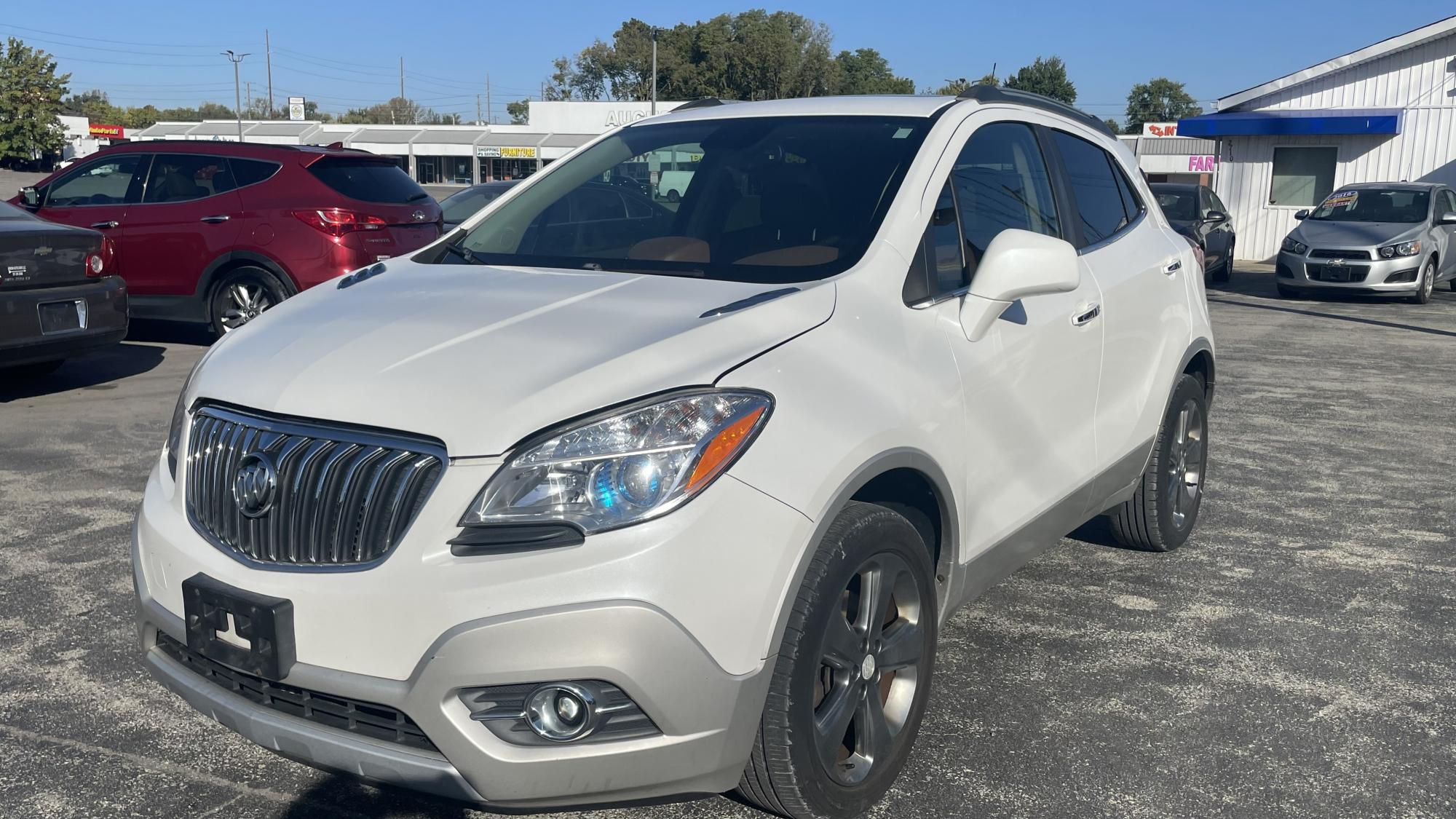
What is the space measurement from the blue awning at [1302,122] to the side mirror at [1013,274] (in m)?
23.7

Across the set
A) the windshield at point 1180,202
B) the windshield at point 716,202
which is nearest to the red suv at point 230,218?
the windshield at point 716,202

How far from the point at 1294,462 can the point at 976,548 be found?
434cm

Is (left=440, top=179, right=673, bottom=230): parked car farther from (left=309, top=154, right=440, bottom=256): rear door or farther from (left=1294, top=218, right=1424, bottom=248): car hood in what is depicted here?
(left=1294, top=218, right=1424, bottom=248): car hood

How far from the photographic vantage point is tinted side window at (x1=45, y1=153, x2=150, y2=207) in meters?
10.4

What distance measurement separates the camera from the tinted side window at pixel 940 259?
3.22 m

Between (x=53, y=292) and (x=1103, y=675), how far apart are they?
22.7ft

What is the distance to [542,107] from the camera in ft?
257

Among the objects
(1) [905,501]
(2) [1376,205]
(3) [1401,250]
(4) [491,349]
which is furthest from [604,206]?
(2) [1376,205]

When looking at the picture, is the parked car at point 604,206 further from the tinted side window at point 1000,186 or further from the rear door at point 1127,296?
the rear door at point 1127,296

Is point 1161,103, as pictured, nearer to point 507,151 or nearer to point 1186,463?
point 507,151

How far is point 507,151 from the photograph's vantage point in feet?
227

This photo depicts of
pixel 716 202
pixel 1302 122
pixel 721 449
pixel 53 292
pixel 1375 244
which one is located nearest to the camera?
pixel 721 449

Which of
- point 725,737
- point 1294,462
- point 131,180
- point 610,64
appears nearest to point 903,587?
point 725,737

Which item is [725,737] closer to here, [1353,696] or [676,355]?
[676,355]
